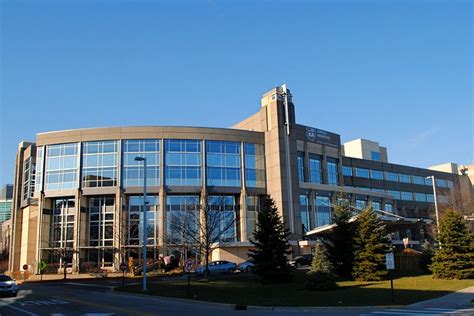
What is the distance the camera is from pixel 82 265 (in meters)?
63.8

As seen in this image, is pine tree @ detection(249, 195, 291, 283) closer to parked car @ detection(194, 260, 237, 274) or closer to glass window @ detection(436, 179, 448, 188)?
parked car @ detection(194, 260, 237, 274)

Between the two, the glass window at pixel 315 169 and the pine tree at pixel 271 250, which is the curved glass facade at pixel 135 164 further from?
the pine tree at pixel 271 250

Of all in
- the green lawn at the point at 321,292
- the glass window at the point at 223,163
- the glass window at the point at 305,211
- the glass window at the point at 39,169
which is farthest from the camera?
the glass window at the point at 305,211

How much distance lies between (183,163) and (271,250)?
36823 millimetres

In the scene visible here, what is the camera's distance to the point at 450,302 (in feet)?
63.6

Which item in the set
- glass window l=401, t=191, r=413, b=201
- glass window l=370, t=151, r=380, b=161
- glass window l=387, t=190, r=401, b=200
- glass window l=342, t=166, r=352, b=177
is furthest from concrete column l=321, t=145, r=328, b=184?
glass window l=370, t=151, r=380, b=161

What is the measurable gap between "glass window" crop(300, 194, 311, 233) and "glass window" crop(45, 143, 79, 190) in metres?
32.5

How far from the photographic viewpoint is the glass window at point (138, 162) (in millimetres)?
65312

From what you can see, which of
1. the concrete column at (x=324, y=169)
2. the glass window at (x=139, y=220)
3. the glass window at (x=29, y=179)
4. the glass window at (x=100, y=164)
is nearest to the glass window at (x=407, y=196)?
the concrete column at (x=324, y=169)

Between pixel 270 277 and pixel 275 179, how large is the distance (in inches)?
1495

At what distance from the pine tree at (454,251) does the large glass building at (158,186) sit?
32357mm

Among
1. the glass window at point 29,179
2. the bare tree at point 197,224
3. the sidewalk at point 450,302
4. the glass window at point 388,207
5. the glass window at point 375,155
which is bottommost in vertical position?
the sidewalk at point 450,302

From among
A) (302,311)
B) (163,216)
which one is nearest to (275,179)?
(163,216)

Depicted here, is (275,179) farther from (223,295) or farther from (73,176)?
(223,295)
